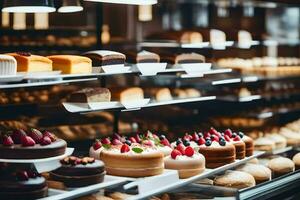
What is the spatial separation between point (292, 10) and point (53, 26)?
5.67 metres

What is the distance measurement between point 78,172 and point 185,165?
97 centimetres

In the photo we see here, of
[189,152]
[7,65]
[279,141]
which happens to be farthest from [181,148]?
[279,141]

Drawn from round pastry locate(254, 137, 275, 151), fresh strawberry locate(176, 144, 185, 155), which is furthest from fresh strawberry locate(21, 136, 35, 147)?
round pastry locate(254, 137, 275, 151)

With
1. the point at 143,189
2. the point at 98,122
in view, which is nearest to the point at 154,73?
the point at 143,189

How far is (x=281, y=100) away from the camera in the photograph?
30.7ft

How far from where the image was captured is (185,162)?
454cm

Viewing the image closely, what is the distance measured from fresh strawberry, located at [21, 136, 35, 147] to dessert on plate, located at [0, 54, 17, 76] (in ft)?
1.39

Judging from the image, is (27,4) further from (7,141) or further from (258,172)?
(258,172)

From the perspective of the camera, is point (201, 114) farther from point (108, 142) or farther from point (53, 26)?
point (108, 142)

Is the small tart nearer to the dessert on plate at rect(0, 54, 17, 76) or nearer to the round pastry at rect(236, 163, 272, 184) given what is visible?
the round pastry at rect(236, 163, 272, 184)

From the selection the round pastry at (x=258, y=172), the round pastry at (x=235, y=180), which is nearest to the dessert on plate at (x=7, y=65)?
the round pastry at (x=235, y=180)

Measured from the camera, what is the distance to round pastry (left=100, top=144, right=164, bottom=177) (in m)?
4.25

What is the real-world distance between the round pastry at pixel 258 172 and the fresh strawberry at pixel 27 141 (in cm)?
221

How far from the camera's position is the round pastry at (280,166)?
5637mm
